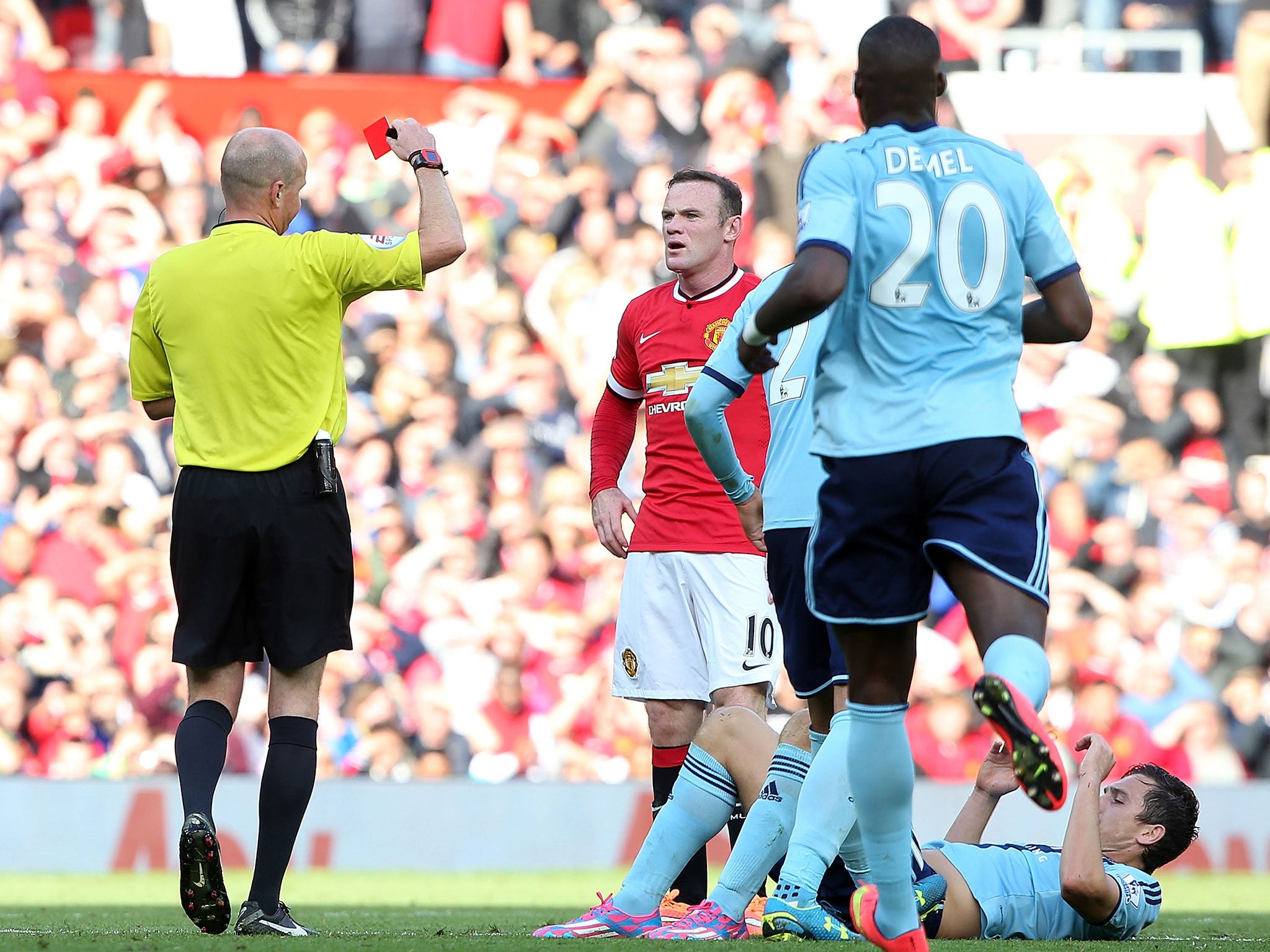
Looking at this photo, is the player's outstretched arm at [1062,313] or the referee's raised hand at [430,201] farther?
the referee's raised hand at [430,201]

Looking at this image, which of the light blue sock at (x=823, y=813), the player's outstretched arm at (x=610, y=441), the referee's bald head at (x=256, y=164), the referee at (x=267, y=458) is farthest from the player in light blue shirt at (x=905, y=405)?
the player's outstretched arm at (x=610, y=441)

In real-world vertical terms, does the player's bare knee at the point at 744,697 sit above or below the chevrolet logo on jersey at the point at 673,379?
below

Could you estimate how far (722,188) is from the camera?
201 inches

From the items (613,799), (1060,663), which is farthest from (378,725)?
(1060,663)

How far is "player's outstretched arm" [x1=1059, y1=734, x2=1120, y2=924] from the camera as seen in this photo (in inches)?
165

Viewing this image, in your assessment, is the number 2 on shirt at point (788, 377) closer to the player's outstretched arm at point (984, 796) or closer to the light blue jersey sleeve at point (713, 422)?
the light blue jersey sleeve at point (713, 422)

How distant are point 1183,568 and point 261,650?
21.7ft

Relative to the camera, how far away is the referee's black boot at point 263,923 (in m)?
3.93

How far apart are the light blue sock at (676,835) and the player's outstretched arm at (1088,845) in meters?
0.89

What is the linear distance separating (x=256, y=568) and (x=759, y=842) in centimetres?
141

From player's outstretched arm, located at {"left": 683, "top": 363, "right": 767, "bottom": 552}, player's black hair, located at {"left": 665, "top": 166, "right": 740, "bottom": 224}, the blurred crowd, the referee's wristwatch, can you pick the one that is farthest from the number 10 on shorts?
the blurred crowd

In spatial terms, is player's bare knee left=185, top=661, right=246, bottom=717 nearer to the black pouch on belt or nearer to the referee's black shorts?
the referee's black shorts

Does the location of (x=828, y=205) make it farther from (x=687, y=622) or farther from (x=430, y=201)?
(x=687, y=622)

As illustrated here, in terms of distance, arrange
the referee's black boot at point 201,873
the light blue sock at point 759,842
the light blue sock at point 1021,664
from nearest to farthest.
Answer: the light blue sock at point 1021,664 → the referee's black boot at point 201,873 → the light blue sock at point 759,842
